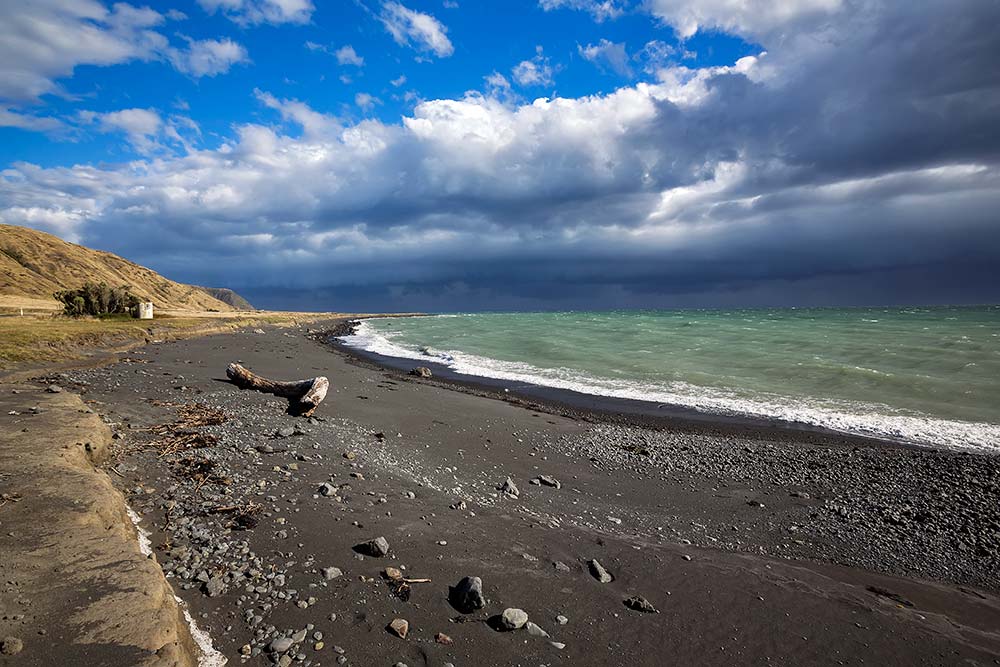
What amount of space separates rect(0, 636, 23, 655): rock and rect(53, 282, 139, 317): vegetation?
51.2 meters

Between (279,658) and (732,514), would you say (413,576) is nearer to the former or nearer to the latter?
(279,658)

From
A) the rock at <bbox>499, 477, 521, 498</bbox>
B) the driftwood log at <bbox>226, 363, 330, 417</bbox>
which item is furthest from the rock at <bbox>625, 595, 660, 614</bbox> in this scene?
the driftwood log at <bbox>226, 363, 330, 417</bbox>

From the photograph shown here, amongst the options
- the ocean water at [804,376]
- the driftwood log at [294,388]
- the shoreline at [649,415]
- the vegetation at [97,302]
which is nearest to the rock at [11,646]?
the driftwood log at [294,388]

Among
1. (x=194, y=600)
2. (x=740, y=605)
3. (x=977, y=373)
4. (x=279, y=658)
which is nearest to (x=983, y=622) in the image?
(x=740, y=605)

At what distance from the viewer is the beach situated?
4965 mm

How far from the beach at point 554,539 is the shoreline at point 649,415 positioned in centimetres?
68

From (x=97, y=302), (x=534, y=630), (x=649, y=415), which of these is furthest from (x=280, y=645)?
(x=97, y=302)

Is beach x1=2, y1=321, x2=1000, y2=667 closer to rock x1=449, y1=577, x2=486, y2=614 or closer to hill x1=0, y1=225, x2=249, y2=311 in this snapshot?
rock x1=449, y1=577, x2=486, y2=614

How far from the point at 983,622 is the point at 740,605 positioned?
313 centimetres

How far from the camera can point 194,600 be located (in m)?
4.84

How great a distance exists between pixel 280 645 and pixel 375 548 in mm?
1770

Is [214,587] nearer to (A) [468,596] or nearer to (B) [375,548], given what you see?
(B) [375,548]

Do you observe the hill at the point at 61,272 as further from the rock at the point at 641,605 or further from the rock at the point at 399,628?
the rock at the point at 641,605

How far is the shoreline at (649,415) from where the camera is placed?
14.3 m
